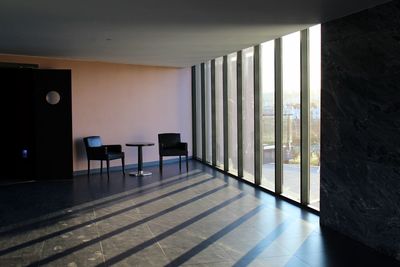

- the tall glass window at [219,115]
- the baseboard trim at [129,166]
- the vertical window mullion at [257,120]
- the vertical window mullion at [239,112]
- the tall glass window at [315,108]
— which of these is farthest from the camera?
the tall glass window at [219,115]

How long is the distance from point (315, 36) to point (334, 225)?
249 cm

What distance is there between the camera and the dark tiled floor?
3965mm

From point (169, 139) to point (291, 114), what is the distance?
14.0ft

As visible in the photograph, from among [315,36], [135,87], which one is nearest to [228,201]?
[315,36]

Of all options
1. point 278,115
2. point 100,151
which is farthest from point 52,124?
point 278,115

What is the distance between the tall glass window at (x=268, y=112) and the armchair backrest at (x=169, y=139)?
310 cm

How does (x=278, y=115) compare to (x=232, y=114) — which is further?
(x=232, y=114)

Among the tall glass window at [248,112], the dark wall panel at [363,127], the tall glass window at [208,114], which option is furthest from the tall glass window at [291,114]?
the tall glass window at [208,114]

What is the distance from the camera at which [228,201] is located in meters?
6.30

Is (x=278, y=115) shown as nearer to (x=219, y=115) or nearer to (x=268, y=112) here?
(x=268, y=112)

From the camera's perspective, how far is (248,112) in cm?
786

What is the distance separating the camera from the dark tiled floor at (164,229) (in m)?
3.96

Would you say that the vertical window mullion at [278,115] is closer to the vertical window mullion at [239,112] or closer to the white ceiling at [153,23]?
the white ceiling at [153,23]

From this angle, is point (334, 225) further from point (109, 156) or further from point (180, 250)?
point (109, 156)
